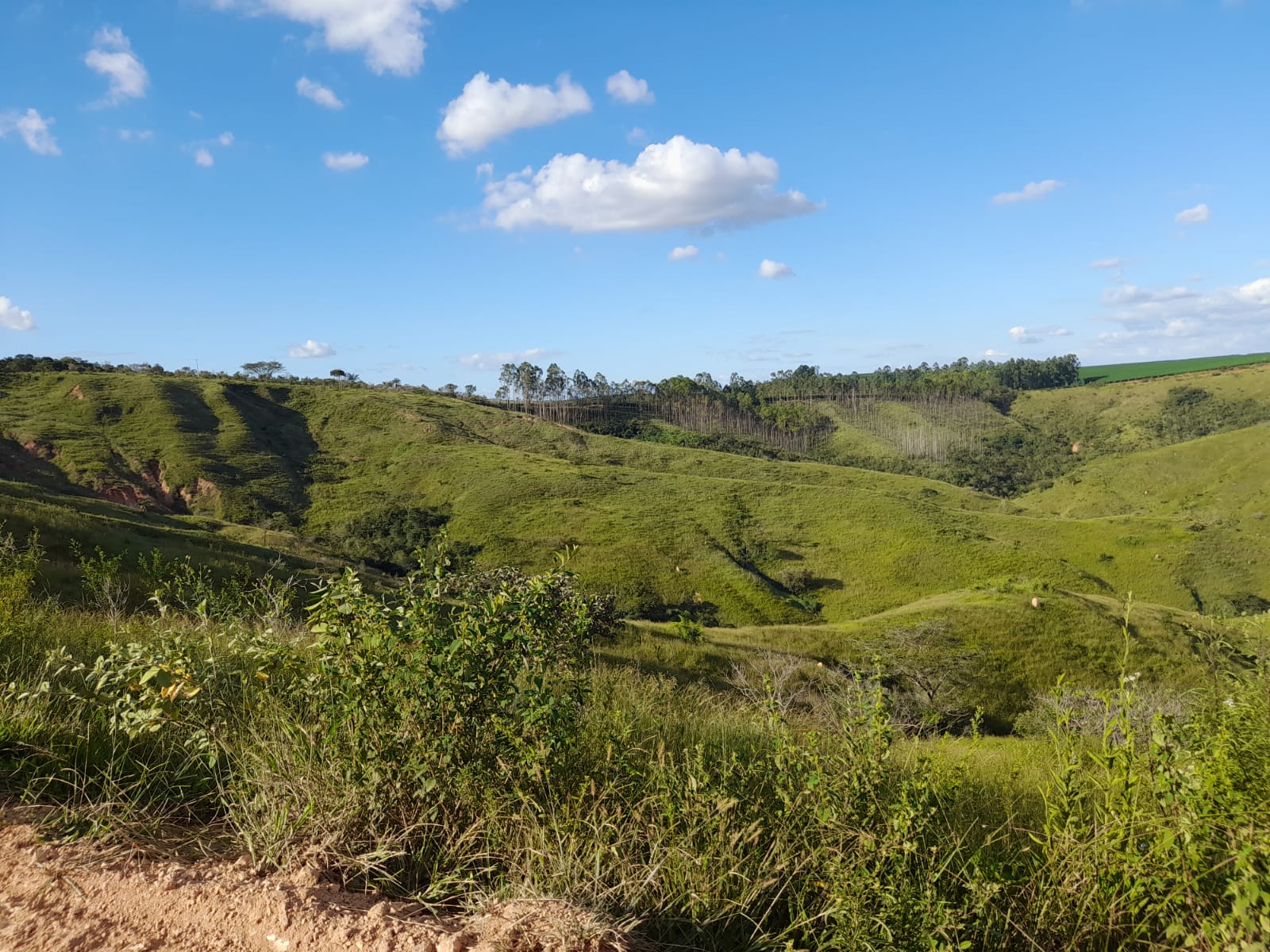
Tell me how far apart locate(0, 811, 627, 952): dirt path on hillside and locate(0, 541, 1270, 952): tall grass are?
24 centimetres

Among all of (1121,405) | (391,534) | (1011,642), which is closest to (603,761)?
(1011,642)

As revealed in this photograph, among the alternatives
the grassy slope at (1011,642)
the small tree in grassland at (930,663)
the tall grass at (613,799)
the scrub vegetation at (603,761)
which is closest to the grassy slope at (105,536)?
the scrub vegetation at (603,761)

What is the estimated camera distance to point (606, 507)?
2707 inches

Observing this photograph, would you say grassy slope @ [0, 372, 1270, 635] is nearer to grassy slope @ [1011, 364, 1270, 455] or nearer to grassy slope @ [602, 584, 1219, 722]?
grassy slope @ [602, 584, 1219, 722]

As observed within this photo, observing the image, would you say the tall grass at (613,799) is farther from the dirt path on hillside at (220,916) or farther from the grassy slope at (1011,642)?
the grassy slope at (1011,642)

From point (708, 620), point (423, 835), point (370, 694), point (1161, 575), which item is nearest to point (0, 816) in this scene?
point (370, 694)

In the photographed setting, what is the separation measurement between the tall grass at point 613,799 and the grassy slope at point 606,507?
45.0 meters

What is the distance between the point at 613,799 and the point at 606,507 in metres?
64.5

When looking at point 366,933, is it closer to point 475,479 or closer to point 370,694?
point 370,694

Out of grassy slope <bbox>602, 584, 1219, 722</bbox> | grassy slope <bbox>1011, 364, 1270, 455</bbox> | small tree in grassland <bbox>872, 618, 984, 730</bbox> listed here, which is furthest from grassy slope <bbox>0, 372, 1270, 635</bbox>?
grassy slope <bbox>1011, 364, 1270, 455</bbox>

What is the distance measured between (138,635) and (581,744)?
17.9ft

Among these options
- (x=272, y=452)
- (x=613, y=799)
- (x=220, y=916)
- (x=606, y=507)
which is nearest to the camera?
(x=220, y=916)

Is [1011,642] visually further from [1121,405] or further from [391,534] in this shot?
[1121,405]

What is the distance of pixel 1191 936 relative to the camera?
301 centimetres
